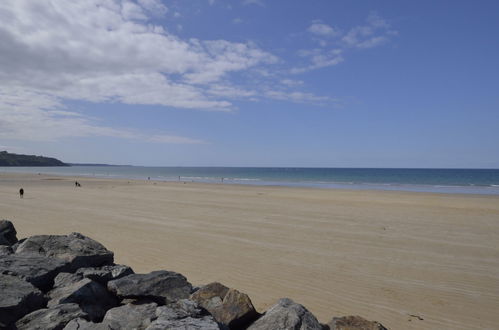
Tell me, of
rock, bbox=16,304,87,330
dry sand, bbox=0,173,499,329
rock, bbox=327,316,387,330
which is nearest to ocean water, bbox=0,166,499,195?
dry sand, bbox=0,173,499,329

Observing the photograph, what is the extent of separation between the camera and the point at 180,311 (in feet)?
12.2

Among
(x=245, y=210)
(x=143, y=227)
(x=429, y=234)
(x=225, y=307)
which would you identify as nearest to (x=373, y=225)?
(x=429, y=234)

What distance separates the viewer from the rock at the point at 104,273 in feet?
16.2

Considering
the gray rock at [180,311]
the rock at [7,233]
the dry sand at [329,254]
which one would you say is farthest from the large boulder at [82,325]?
the rock at [7,233]

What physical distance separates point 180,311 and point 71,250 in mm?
2968

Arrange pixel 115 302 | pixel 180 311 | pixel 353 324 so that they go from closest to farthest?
pixel 180 311 < pixel 353 324 < pixel 115 302

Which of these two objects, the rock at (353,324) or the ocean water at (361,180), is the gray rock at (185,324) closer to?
the rock at (353,324)

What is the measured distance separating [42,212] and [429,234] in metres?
17.7

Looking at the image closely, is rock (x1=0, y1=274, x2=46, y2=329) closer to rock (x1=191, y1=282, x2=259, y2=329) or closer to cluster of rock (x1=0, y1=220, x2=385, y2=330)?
cluster of rock (x1=0, y1=220, x2=385, y2=330)

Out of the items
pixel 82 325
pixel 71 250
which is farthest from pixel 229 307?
pixel 71 250

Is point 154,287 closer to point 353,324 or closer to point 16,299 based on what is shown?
point 16,299

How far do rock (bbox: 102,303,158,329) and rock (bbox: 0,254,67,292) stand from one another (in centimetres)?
148

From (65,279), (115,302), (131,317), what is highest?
(65,279)

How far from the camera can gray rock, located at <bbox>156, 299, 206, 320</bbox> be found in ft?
11.8
